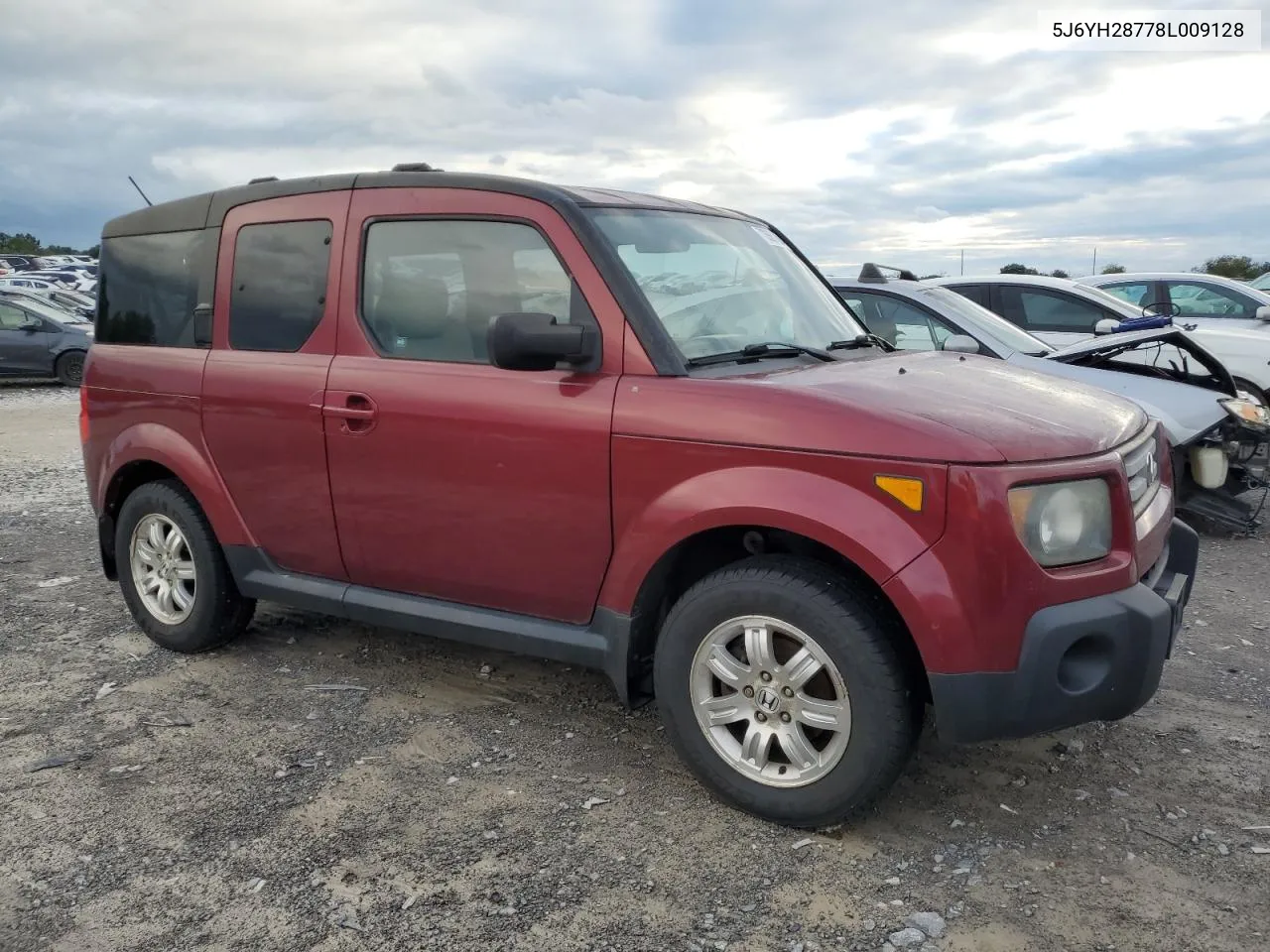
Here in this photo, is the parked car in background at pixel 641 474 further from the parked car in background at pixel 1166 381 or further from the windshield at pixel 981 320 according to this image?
the windshield at pixel 981 320

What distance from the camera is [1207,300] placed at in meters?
12.1

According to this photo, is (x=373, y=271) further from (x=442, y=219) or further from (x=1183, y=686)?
(x=1183, y=686)

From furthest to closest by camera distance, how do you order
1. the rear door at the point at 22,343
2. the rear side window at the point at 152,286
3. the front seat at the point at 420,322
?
the rear door at the point at 22,343 < the rear side window at the point at 152,286 < the front seat at the point at 420,322

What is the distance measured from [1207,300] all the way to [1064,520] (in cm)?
1068

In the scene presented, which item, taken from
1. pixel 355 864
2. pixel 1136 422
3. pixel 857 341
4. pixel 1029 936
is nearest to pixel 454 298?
pixel 857 341

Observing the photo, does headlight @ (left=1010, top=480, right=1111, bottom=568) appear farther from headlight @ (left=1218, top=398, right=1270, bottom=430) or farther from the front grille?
headlight @ (left=1218, top=398, right=1270, bottom=430)

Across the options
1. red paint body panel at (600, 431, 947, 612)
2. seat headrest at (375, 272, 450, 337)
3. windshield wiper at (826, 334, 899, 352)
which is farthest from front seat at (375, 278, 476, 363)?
windshield wiper at (826, 334, 899, 352)

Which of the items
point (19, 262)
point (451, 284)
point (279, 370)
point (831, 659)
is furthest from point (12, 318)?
point (19, 262)

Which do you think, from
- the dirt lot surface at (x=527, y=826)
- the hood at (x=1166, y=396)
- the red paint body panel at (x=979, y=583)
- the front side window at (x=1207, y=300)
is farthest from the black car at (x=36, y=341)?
the red paint body panel at (x=979, y=583)

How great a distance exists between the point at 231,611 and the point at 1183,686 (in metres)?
4.01

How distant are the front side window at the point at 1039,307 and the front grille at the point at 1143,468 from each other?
574 centimetres

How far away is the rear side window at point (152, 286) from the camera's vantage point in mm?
4633

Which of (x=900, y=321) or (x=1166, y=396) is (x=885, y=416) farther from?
(x=900, y=321)

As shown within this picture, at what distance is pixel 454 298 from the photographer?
12.7ft
